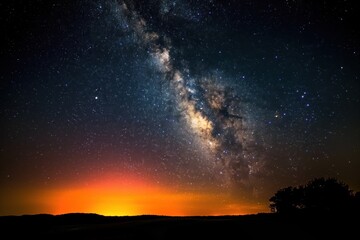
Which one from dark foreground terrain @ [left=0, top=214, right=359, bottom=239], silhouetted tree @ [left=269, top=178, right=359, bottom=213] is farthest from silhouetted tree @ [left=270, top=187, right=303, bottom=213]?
dark foreground terrain @ [left=0, top=214, right=359, bottom=239]

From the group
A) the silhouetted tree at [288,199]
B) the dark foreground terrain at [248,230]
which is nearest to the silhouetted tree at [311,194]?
the silhouetted tree at [288,199]

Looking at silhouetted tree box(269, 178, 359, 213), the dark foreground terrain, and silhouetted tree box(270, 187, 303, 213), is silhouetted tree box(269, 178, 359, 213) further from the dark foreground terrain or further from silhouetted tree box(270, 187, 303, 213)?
the dark foreground terrain

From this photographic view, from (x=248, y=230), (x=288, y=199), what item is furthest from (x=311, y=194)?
(x=248, y=230)

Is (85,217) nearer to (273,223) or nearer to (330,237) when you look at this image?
(273,223)

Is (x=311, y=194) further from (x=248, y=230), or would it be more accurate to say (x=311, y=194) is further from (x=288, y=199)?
(x=248, y=230)

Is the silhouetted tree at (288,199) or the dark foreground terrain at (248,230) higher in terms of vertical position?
the silhouetted tree at (288,199)

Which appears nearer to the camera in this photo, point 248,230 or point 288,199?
point 248,230

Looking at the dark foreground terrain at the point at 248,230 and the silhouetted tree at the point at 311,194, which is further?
the silhouetted tree at the point at 311,194

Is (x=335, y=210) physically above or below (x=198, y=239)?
above

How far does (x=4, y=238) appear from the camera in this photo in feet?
37.0

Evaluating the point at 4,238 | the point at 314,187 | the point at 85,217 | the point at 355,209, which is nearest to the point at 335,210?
the point at 355,209

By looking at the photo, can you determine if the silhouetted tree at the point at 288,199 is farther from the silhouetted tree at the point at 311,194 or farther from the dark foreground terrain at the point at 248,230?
the dark foreground terrain at the point at 248,230

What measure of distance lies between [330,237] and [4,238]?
10818 millimetres

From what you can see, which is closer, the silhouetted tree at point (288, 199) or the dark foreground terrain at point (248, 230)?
the dark foreground terrain at point (248, 230)
